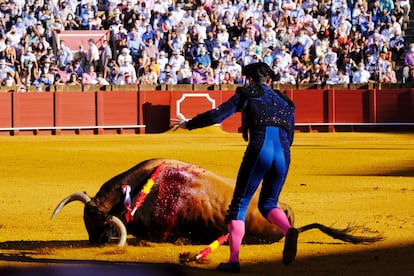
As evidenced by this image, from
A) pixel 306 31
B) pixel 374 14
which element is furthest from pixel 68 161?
pixel 374 14

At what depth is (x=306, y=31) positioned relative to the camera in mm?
22094

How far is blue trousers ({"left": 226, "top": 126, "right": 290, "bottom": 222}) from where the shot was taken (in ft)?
17.9

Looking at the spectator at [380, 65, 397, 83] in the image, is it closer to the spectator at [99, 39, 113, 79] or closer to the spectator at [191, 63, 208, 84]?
the spectator at [191, 63, 208, 84]

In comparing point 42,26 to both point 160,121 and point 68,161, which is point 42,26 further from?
point 68,161

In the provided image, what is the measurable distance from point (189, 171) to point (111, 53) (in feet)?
50.7

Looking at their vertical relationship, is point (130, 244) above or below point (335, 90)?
below

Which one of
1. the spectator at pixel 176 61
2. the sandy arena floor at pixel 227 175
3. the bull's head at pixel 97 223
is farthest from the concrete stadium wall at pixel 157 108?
the bull's head at pixel 97 223

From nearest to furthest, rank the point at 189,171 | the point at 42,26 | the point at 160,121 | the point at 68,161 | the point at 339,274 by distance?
the point at 339,274
the point at 189,171
the point at 68,161
the point at 42,26
the point at 160,121

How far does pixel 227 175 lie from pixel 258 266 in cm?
619

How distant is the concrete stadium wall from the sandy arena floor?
10.2 ft

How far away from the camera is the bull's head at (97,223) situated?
6.30 metres

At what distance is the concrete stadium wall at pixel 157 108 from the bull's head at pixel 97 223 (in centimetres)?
1576

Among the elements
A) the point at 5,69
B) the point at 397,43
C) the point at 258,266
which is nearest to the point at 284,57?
the point at 397,43

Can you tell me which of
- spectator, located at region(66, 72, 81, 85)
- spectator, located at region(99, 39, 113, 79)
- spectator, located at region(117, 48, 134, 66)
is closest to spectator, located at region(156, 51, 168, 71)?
spectator, located at region(117, 48, 134, 66)
